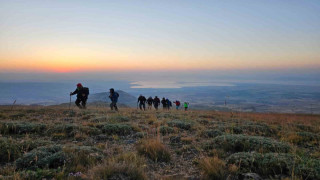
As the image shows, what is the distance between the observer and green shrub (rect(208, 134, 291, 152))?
5434mm

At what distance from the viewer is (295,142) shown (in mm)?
7133

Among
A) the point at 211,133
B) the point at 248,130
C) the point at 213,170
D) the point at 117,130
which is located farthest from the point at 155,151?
the point at 248,130

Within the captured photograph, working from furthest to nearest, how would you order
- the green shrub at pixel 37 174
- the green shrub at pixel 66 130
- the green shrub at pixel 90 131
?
the green shrub at pixel 90 131
the green shrub at pixel 66 130
the green shrub at pixel 37 174

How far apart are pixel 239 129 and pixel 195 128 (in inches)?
80.2

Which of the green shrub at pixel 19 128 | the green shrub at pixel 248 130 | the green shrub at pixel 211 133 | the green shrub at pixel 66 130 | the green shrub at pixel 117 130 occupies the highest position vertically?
the green shrub at pixel 19 128

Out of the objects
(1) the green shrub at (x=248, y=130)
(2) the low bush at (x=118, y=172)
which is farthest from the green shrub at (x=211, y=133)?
(2) the low bush at (x=118, y=172)

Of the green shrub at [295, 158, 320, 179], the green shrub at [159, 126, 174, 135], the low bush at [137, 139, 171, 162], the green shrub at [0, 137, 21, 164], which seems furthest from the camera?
the green shrub at [159, 126, 174, 135]

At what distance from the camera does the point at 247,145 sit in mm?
5738

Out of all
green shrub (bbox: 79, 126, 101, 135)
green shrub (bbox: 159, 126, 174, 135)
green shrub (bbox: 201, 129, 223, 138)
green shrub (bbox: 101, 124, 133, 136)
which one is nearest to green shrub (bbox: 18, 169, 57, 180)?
green shrub (bbox: 79, 126, 101, 135)

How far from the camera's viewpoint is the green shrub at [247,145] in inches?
214

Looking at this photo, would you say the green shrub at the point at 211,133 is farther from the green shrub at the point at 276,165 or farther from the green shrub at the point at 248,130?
the green shrub at the point at 276,165

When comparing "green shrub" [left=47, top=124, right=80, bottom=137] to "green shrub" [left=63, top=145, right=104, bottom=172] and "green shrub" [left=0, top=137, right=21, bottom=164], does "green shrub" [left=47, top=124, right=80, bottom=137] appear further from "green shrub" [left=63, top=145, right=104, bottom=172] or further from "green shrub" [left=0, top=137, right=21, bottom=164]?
"green shrub" [left=63, top=145, right=104, bottom=172]

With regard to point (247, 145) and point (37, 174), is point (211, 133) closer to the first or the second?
point (247, 145)

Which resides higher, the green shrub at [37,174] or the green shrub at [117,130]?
the green shrub at [37,174]
